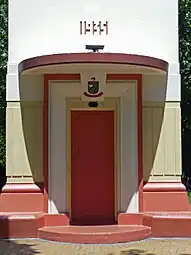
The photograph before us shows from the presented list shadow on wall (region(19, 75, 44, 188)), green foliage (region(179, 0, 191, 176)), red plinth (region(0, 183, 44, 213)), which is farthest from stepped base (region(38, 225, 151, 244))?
green foliage (region(179, 0, 191, 176))

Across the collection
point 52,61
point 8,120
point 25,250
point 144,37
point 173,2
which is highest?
point 173,2

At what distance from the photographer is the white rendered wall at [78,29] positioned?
36.5 ft

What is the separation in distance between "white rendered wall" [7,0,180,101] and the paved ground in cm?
328

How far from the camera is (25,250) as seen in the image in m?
8.87

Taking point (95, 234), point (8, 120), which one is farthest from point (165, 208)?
point (8, 120)

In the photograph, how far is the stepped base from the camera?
9.34 meters

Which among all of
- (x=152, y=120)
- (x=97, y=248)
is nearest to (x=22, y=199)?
(x=97, y=248)

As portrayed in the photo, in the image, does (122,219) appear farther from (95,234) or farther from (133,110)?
(133,110)

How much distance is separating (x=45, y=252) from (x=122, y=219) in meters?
2.45

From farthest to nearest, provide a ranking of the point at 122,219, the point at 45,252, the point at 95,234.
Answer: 1. the point at 122,219
2. the point at 95,234
3. the point at 45,252

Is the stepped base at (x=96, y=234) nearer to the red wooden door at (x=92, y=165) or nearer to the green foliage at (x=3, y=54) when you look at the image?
the red wooden door at (x=92, y=165)

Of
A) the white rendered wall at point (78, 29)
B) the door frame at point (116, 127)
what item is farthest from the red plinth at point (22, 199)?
the white rendered wall at point (78, 29)

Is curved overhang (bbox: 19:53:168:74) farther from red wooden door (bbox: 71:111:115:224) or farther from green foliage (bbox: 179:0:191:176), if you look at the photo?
green foliage (bbox: 179:0:191:176)

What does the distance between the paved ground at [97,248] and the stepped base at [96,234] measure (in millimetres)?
141
